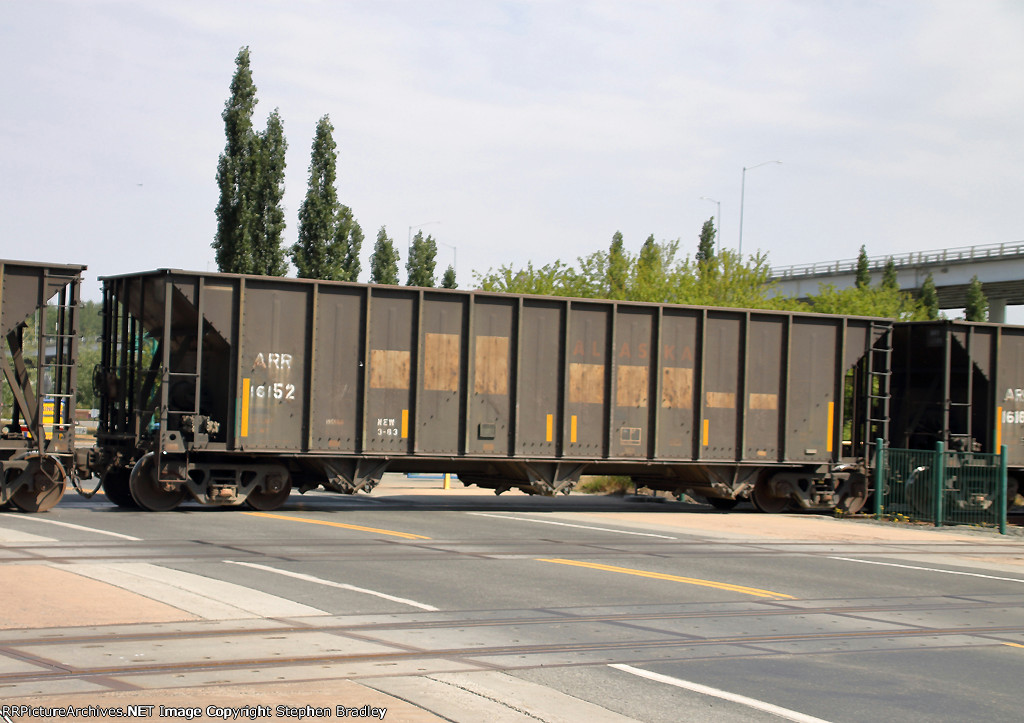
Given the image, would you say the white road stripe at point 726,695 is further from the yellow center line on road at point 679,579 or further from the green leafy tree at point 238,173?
the green leafy tree at point 238,173

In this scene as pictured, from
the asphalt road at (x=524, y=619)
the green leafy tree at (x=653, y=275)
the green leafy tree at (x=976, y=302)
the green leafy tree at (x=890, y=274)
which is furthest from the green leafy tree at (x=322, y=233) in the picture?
the green leafy tree at (x=976, y=302)

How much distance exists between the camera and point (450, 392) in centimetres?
2062

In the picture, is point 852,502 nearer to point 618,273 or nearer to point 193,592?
point 193,592

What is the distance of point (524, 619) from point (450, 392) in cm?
1087

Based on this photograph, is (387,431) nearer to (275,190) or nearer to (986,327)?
(986,327)

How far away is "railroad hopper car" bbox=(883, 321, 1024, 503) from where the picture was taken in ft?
80.4

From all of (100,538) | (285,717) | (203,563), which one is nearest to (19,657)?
(285,717)

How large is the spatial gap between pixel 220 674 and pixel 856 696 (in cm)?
423

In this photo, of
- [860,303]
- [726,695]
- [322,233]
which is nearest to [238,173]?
[322,233]

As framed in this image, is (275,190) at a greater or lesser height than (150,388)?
greater

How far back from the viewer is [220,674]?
24.3 feet

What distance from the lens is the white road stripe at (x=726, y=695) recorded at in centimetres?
688

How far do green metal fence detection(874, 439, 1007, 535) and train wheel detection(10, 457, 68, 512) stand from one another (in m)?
15.8

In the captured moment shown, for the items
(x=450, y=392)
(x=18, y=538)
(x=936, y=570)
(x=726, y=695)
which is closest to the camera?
(x=726, y=695)
